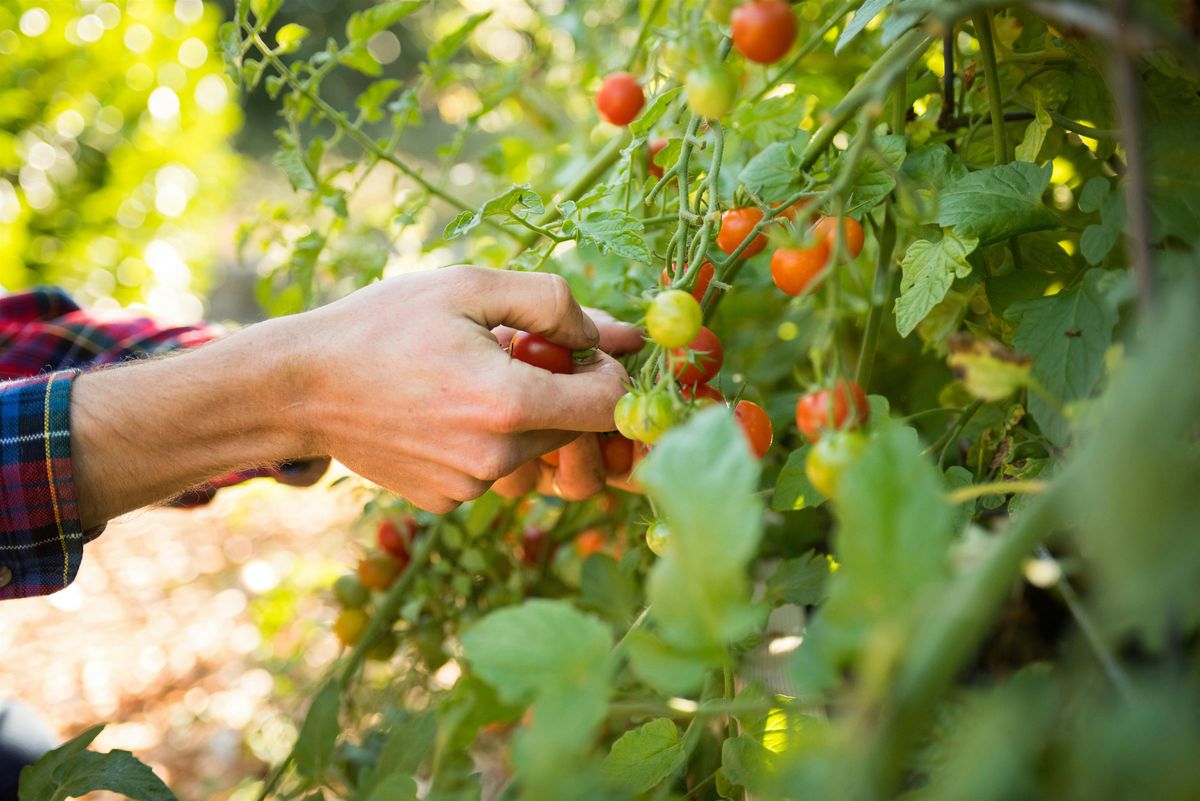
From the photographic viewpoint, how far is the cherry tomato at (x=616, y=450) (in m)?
0.74

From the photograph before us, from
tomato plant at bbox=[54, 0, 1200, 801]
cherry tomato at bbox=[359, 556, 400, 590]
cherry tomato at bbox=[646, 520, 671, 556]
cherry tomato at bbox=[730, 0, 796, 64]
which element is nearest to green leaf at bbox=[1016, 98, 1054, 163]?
tomato plant at bbox=[54, 0, 1200, 801]

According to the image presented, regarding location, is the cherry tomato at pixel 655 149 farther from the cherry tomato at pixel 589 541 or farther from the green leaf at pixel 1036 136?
the cherry tomato at pixel 589 541

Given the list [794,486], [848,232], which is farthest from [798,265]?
[794,486]

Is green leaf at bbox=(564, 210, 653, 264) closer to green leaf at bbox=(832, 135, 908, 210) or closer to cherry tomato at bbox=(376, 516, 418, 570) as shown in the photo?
green leaf at bbox=(832, 135, 908, 210)

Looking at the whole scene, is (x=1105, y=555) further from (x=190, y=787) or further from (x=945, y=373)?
(x=190, y=787)

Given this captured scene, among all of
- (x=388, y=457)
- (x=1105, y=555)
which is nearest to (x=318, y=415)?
(x=388, y=457)

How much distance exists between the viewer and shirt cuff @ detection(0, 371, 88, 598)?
76 cm

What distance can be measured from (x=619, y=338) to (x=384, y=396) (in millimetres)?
194

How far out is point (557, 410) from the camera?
0.60 meters

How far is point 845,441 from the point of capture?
0.37 m

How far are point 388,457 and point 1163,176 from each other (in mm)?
522

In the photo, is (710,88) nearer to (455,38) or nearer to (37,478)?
(455,38)

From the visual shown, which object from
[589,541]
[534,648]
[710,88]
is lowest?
[589,541]

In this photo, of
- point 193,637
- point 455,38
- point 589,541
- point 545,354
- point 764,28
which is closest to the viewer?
point 764,28
